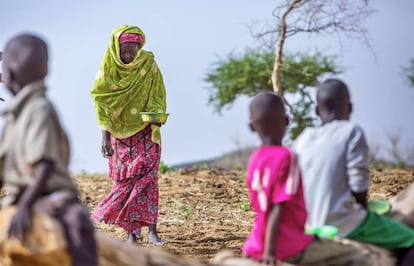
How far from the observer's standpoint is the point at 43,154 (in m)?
3.69

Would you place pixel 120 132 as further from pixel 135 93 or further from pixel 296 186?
pixel 296 186

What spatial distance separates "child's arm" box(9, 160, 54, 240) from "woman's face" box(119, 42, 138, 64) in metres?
4.59

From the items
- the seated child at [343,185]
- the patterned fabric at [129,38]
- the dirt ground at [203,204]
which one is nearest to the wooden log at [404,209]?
the seated child at [343,185]

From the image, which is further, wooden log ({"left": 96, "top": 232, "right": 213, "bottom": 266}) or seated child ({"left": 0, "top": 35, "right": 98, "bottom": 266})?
wooden log ({"left": 96, "top": 232, "right": 213, "bottom": 266})

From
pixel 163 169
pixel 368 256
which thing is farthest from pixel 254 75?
pixel 368 256

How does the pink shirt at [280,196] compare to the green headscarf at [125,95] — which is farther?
the green headscarf at [125,95]

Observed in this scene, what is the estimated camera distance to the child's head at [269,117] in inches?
Result: 173

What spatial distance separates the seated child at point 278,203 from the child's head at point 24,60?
44.1 inches

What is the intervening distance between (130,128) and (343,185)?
3.84m

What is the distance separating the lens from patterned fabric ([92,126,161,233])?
838 centimetres

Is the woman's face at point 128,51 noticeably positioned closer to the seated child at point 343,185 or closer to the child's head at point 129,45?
the child's head at point 129,45

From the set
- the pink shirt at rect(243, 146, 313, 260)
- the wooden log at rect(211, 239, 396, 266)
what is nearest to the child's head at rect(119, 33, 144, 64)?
the wooden log at rect(211, 239, 396, 266)

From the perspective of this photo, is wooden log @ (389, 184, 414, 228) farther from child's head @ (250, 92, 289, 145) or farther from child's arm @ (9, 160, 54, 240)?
child's arm @ (9, 160, 54, 240)

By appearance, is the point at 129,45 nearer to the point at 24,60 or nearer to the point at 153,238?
the point at 153,238
